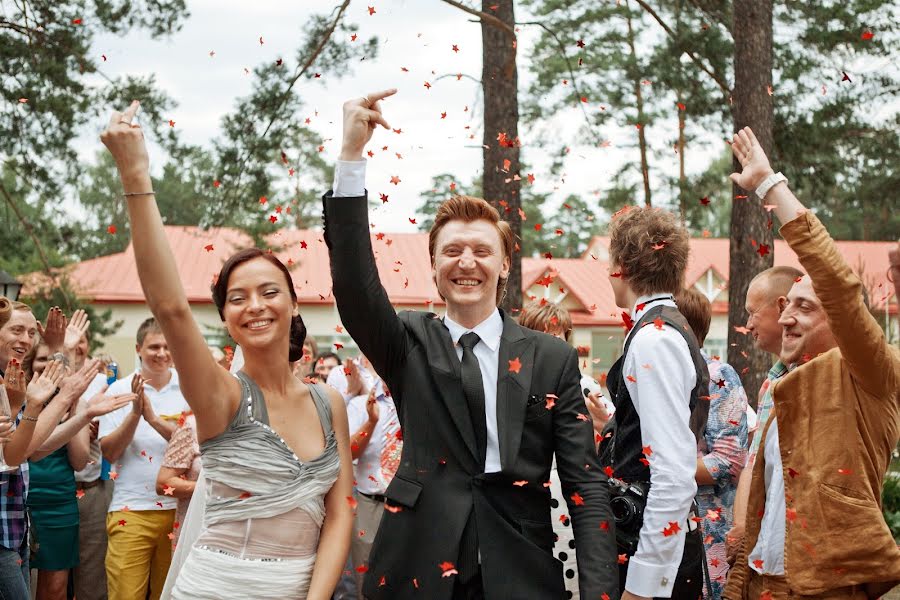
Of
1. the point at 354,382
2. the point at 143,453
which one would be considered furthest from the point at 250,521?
the point at 354,382

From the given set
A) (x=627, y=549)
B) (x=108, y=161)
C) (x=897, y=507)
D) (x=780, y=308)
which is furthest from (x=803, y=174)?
(x=108, y=161)

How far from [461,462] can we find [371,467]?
14.9 feet

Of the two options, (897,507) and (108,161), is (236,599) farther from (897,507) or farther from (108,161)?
(108,161)

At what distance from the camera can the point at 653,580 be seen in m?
3.57

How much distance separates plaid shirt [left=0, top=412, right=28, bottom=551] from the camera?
538 cm

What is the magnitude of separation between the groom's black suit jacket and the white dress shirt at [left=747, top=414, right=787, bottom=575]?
0.80m

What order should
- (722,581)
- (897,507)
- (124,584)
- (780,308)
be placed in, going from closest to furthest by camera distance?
(722,581) < (780,308) < (124,584) < (897,507)

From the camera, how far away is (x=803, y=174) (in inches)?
585

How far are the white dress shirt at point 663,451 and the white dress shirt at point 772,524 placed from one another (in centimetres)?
35

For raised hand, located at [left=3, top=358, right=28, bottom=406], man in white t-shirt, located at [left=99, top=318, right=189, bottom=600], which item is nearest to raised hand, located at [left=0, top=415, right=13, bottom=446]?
raised hand, located at [left=3, top=358, right=28, bottom=406]

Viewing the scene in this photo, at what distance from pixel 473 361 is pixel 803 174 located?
12764mm

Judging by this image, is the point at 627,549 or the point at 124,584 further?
the point at 124,584

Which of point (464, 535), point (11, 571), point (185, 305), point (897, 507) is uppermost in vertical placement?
point (185, 305)

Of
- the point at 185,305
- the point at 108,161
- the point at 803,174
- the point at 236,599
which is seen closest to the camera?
the point at 185,305
